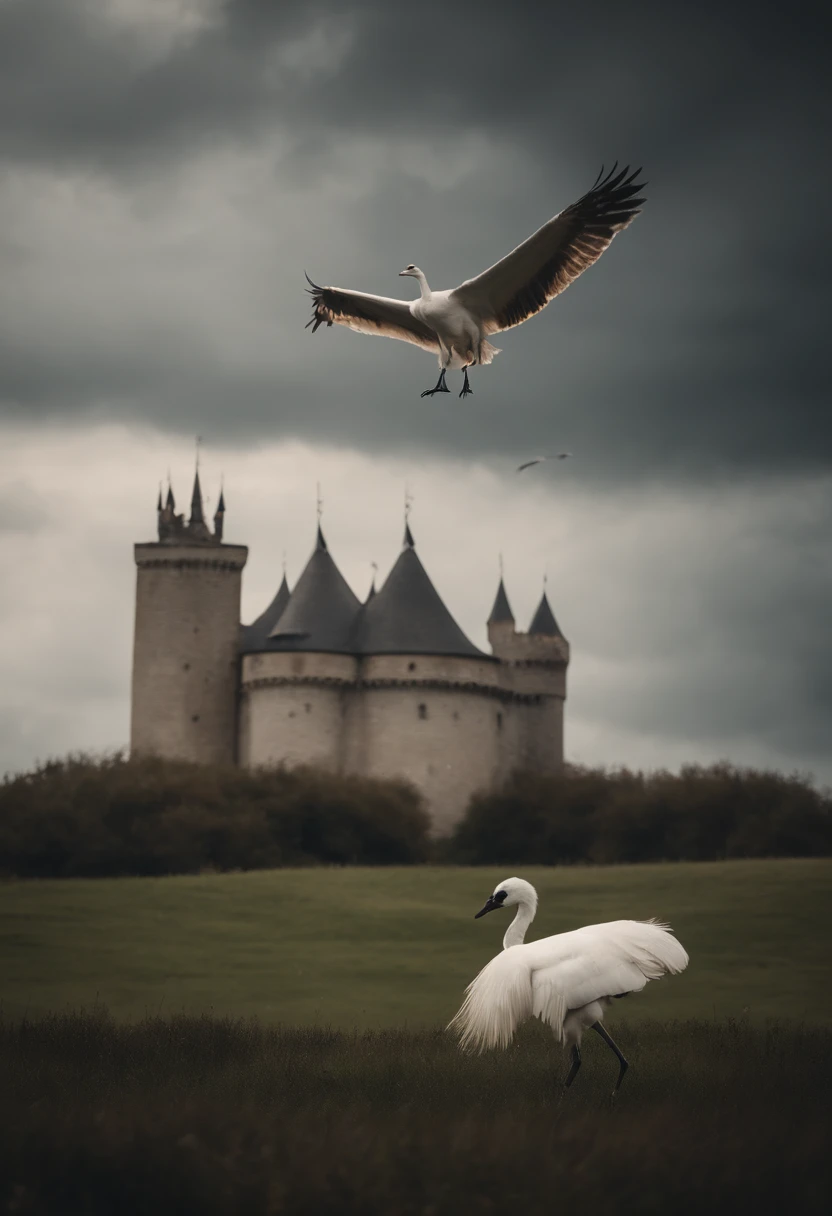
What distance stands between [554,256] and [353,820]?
5350 centimetres

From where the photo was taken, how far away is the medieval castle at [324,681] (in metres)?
77.1

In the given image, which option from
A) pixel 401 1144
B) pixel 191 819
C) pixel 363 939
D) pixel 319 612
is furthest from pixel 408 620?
pixel 401 1144

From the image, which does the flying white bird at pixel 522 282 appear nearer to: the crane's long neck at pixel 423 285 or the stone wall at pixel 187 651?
the crane's long neck at pixel 423 285

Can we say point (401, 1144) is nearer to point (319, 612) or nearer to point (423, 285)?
point (423, 285)

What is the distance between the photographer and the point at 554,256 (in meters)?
16.3

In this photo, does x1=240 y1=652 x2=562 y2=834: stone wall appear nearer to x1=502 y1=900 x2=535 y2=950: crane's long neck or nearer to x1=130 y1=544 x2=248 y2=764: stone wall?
x1=130 y1=544 x2=248 y2=764: stone wall

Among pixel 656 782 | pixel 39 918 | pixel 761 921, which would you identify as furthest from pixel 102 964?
pixel 656 782

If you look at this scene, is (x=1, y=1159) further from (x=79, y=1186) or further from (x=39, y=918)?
(x=39, y=918)

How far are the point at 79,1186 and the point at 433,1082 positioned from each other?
4477 mm

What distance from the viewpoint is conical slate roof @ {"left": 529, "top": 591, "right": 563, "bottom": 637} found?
3482 inches

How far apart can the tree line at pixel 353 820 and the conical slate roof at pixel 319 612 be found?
710cm

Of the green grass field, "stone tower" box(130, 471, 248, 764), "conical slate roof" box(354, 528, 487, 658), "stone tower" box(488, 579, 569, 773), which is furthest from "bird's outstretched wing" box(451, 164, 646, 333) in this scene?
"stone tower" box(488, 579, 569, 773)

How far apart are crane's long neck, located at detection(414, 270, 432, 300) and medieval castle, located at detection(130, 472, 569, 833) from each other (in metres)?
59.0

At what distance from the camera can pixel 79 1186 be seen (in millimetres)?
9672
